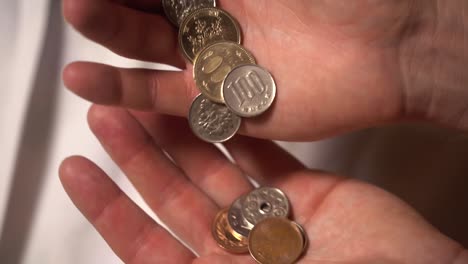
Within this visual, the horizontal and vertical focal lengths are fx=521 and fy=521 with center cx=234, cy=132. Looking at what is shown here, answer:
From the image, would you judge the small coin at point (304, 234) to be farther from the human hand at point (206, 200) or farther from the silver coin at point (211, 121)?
the silver coin at point (211, 121)

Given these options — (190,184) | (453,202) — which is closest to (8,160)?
(190,184)

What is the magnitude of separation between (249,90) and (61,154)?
2.22 ft

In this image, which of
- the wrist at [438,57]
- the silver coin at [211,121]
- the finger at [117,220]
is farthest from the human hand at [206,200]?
the wrist at [438,57]

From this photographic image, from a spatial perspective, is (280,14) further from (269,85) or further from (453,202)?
(453,202)

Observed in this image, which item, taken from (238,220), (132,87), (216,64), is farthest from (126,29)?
(238,220)

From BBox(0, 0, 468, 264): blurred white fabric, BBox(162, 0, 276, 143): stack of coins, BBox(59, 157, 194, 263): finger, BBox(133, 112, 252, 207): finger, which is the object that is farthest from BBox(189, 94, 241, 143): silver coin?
BBox(0, 0, 468, 264): blurred white fabric

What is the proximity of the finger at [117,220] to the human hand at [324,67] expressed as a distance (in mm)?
215

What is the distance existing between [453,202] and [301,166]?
1.35 feet

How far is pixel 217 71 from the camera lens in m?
1.10

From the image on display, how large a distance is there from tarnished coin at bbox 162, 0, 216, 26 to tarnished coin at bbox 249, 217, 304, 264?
459 millimetres

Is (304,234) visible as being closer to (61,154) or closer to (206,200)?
(206,200)

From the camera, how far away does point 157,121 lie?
1194mm

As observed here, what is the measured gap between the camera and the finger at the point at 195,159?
3.91ft

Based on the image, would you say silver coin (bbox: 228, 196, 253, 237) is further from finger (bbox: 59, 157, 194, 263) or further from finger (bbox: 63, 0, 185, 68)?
finger (bbox: 63, 0, 185, 68)
